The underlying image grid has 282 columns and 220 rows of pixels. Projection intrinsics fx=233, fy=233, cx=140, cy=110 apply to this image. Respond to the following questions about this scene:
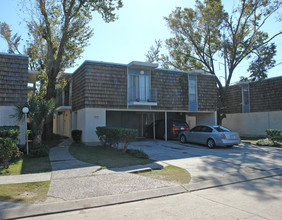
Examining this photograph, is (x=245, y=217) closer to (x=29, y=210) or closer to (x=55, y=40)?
(x=29, y=210)

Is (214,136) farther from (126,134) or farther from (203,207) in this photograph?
(203,207)

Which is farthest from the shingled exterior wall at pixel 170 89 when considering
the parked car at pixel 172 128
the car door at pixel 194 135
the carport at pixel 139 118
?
the car door at pixel 194 135

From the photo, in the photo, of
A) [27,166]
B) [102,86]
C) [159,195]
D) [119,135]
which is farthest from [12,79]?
[159,195]

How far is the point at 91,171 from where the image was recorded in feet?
24.3

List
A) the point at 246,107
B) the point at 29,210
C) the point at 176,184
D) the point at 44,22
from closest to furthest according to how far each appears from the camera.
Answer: the point at 29,210
the point at 176,184
the point at 44,22
the point at 246,107

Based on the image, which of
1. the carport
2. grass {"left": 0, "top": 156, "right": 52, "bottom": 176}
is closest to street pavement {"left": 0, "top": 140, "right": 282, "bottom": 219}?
grass {"left": 0, "top": 156, "right": 52, "bottom": 176}

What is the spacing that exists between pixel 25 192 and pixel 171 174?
4053mm

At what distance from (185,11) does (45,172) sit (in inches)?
787

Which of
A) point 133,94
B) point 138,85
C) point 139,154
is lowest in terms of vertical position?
point 139,154

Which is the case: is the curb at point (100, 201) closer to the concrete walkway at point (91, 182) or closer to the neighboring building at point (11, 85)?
the concrete walkway at point (91, 182)

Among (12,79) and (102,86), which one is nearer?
(12,79)

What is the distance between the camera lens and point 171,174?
7.23 metres

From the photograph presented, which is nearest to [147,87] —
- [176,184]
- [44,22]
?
[44,22]

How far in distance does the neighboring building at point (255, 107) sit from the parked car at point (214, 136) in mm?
9063
